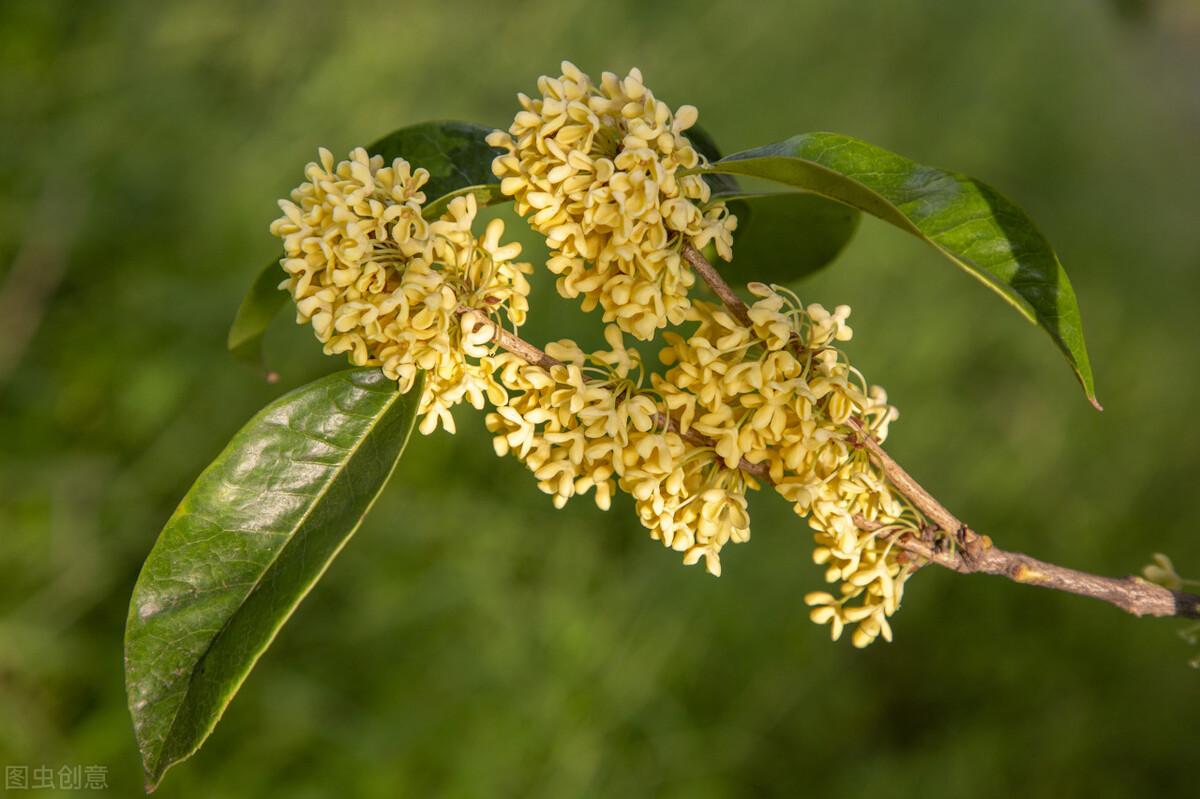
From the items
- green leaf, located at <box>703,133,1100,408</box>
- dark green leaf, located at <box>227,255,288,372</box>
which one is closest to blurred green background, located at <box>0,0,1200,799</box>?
dark green leaf, located at <box>227,255,288,372</box>

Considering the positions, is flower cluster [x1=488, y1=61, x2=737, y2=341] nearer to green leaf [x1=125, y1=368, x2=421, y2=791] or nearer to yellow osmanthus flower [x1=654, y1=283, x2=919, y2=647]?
yellow osmanthus flower [x1=654, y1=283, x2=919, y2=647]

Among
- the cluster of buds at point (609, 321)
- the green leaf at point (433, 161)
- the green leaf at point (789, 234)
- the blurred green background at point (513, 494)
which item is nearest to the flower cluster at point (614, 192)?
the cluster of buds at point (609, 321)

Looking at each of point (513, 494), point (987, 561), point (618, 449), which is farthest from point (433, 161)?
point (513, 494)

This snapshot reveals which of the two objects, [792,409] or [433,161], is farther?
[433,161]

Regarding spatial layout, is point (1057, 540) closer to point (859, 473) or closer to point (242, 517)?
point (859, 473)

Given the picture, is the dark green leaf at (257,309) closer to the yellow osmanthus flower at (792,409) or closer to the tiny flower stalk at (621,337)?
the tiny flower stalk at (621,337)

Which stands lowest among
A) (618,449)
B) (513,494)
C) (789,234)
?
(513,494)

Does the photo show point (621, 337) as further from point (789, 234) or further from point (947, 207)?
point (789, 234)

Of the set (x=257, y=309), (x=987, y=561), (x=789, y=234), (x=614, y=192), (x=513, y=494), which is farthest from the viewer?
(x=513, y=494)
